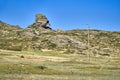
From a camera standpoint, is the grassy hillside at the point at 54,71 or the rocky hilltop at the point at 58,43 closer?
the grassy hillside at the point at 54,71

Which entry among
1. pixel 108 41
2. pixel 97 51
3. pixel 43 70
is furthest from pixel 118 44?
pixel 43 70

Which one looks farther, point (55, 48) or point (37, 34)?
point (37, 34)

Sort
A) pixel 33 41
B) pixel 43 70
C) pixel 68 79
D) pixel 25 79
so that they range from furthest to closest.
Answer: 1. pixel 33 41
2. pixel 43 70
3. pixel 68 79
4. pixel 25 79

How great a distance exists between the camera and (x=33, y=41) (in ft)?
575

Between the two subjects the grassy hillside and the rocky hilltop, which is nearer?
the grassy hillside

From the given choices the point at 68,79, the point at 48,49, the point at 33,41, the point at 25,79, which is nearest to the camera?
the point at 25,79

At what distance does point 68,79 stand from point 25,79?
561 cm

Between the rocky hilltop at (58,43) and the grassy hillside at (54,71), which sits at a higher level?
the rocky hilltop at (58,43)

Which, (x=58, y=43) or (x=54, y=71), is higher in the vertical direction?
(x=58, y=43)

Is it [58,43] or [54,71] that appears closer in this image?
[54,71]

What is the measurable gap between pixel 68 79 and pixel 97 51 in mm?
121415

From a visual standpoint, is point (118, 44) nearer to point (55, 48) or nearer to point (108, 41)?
point (108, 41)

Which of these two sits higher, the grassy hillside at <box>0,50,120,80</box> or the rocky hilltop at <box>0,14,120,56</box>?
the rocky hilltop at <box>0,14,120,56</box>

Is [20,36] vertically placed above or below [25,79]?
above
